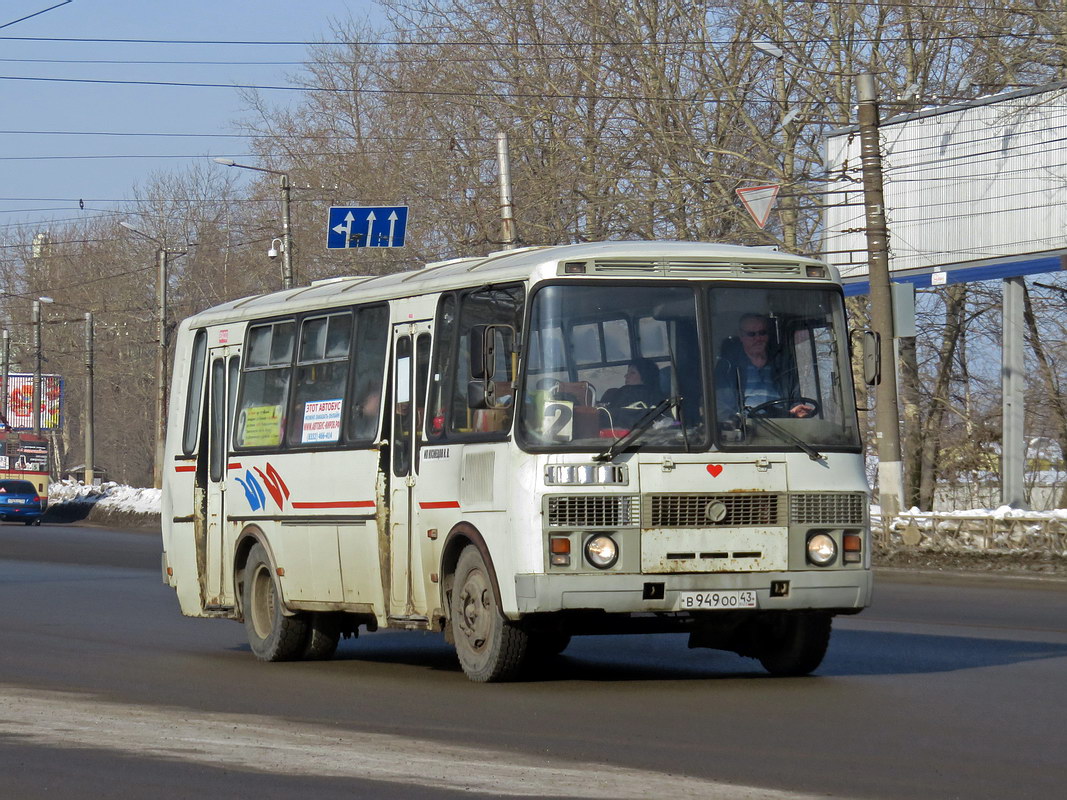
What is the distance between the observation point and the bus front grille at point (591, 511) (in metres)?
11.3

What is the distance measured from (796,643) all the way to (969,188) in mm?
24613

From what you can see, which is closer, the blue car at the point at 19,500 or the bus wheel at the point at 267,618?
the bus wheel at the point at 267,618

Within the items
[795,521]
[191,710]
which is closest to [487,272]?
[795,521]

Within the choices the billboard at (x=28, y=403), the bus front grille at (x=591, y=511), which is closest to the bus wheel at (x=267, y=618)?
the bus front grille at (x=591, y=511)

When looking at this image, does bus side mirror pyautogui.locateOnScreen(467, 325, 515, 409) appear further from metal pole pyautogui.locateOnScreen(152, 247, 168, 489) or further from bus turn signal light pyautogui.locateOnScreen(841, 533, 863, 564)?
metal pole pyautogui.locateOnScreen(152, 247, 168, 489)

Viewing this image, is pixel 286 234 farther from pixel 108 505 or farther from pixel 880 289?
pixel 880 289

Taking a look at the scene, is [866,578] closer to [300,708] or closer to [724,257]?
[724,257]

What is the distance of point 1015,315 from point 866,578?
22.5 m

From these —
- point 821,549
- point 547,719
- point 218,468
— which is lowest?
point 547,719

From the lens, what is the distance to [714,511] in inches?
451

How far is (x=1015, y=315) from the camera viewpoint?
33.2 m

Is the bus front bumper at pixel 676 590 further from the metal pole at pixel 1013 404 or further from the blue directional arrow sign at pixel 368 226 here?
the blue directional arrow sign at pixel 368 226

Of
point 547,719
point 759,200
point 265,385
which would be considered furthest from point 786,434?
point 759,200

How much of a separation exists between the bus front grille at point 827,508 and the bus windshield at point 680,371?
0.31 metres
